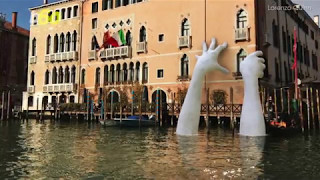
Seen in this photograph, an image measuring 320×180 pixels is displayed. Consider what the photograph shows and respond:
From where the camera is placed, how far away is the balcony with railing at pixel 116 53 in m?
28.4

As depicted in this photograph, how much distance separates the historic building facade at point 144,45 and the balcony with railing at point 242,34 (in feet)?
0.22

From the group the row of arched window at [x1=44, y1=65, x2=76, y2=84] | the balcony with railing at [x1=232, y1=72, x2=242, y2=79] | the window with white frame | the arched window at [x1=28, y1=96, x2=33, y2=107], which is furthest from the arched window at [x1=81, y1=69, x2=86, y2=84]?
the balcony with railing at [x1=232, y1=72, x2=242, y2=79]

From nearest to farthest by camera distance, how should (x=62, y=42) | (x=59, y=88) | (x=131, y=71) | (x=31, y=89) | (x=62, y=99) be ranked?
(x=131, y=71) < (x=59, y=88) < (x=62, y=99) < (x=62, y=42) < (x=31, y=89)

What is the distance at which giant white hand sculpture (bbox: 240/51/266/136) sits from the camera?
507 inches

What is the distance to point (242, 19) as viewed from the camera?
23500mm

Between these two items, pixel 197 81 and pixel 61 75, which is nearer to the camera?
pixel 197 81

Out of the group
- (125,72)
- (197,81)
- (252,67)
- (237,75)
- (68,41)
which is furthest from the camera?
(68,41)

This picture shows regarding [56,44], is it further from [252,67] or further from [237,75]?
[252,67]

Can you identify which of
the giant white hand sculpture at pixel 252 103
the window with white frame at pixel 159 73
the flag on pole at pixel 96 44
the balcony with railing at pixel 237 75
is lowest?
the giant white hand sculpture at pixel 252 103


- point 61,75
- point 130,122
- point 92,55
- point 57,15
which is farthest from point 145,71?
point 57,15

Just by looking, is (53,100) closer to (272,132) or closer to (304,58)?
(272,132)

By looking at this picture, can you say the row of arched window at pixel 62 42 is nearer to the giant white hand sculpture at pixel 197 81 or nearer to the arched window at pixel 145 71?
the arched window at pixel 145 71

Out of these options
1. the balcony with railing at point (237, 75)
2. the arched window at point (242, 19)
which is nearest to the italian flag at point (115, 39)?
the arched window at point (242, 19)

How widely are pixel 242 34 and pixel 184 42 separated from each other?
451 centimetres
